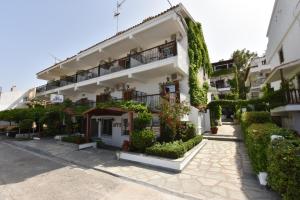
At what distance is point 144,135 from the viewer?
11148 millimetres

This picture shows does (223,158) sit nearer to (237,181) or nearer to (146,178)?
(237,181)

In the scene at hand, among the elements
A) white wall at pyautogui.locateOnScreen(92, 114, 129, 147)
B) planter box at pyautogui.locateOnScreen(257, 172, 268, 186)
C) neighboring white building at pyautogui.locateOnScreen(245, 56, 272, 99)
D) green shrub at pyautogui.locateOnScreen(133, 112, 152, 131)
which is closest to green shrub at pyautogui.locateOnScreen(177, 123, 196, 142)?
green shrub at pyautogui.locateOnScreen(133, 112, 152, 131)

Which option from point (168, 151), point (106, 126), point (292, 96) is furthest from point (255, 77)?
point (168, 151)

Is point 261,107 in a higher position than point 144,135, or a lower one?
higher

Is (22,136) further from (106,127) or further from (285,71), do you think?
(285,71)

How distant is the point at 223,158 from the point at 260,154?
397 centimetres

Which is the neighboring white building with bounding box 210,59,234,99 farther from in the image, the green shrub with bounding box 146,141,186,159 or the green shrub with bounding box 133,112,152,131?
the green shrub with bounding box 146,141,186,159

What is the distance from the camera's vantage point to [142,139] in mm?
11000

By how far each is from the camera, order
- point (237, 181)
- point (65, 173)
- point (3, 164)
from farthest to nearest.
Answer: point (3, 164), point (65, 173), point (237, 181)

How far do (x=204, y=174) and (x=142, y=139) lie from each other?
426 centimetres

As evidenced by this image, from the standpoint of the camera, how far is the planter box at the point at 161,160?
8.70 m

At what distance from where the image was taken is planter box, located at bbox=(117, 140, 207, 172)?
28.5ft

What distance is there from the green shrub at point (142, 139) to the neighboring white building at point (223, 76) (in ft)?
98.1

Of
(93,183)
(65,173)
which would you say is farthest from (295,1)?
(65,173)
